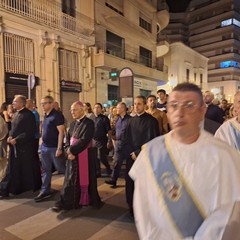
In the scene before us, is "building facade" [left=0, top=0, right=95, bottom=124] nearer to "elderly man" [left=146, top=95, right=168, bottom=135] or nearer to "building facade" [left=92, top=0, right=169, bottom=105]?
"building facade" [left=92, top=0, right=169, bottom=105]

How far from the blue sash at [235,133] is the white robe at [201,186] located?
52.1 inches

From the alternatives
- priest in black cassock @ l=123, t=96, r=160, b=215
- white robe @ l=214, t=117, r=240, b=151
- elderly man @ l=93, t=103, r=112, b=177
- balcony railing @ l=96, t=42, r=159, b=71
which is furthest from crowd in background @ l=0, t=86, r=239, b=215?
balcony railing @ l=96, t=42, r=159, b=71

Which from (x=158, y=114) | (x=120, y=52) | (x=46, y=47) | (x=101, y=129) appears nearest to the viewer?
(x=158, y=114)

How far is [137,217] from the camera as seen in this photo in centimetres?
153

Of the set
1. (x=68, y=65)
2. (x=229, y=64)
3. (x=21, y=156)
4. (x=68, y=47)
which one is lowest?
(x=21, y=156)

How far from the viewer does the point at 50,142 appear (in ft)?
16.9

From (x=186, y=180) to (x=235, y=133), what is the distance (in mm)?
1538

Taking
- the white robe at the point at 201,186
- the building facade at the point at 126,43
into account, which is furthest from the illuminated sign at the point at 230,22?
the white robe at the point at 201,186

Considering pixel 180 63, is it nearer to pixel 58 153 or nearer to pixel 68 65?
pixel 68 65

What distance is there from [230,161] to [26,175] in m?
4.94

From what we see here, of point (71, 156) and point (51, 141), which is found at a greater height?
point (51, 141)

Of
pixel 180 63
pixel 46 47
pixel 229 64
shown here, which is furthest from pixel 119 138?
pixel 229 64

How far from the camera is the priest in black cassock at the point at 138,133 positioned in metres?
4.26

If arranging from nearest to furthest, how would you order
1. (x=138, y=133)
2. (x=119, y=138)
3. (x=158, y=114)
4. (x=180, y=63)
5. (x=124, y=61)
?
(x=138, y=133) < (x=158, y=114) < (x=119, y=138) < (x=124, y=61) < (x=180, y=63)
